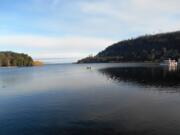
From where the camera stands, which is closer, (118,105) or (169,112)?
(169,112)

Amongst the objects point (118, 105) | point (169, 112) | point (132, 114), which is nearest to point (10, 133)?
point (132, 114)

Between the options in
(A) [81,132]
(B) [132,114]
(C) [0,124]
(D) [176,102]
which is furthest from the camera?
(D) [176,102]

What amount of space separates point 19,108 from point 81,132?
1767 centimetres

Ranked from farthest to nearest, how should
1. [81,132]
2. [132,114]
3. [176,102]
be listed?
[176,102]
[132,114]
[81,132]

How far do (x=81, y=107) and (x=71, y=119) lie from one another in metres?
7.26

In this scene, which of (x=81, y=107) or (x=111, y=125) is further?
(x=81, y=107)

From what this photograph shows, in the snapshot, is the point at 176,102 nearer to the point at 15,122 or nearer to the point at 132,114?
the point at 132,114

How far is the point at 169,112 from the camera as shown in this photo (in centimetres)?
3459

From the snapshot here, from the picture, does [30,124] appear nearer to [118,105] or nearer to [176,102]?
[118,105]

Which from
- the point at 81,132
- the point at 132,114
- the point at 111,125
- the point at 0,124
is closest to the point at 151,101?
the point at 132,114

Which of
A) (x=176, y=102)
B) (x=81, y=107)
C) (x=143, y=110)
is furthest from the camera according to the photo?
(x=176, y=102)

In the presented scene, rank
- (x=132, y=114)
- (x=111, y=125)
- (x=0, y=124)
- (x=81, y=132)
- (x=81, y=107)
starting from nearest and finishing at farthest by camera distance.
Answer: (x=81, y=132)
(x=111, y=125)
(x=0, y=124)
(x=132, y=114)
(x=81, y=107)

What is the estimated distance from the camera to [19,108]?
4006 cm

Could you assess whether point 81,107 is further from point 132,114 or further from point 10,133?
→ point 10,133
